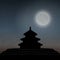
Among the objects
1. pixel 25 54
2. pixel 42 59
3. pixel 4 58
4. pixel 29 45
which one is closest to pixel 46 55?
pixel 42 59

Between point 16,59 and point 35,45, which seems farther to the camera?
point 35,45

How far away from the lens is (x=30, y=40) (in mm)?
43969

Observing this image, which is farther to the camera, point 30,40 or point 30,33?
point 30,33

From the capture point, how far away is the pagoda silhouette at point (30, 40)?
43.8m

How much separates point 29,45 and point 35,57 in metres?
20.7

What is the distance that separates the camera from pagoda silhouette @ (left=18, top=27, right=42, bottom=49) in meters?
43.8

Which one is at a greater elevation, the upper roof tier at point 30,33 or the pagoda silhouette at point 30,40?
the upper roof tier at point 30,33

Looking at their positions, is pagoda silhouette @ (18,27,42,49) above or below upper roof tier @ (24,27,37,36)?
below

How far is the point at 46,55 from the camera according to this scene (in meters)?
23.2

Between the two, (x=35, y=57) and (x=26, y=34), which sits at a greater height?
(x=26, y=34)

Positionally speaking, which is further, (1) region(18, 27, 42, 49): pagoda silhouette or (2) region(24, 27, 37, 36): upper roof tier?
(2) region(24, 27, 37, 36): upper roof tier

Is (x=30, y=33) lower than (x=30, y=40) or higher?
higher

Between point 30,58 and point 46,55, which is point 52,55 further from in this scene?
point 30,58

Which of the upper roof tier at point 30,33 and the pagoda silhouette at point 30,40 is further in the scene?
the upper roof tier at point 30,33
